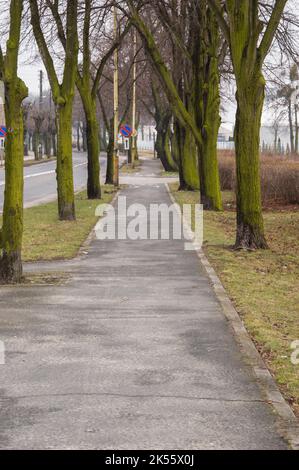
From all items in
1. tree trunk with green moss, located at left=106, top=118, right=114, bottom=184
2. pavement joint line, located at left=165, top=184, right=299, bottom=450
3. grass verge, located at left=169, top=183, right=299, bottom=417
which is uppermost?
tree trunk with green moss, located at left=106, top=118, right=114, bottom=184

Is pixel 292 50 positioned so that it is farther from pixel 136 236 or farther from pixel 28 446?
pixel 28 446

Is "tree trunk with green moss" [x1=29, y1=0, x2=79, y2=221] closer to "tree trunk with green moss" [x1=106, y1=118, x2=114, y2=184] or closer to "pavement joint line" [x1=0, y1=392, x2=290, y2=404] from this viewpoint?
"pavement joint line" [x1=0, y1=392, x2=290, y2=404]

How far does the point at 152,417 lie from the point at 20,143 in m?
6.92

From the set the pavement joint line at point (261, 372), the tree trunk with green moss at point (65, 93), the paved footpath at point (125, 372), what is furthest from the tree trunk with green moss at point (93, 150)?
the pavement joint line at point (261, 372)

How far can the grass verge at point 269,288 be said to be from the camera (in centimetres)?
790

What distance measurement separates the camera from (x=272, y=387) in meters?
6.88

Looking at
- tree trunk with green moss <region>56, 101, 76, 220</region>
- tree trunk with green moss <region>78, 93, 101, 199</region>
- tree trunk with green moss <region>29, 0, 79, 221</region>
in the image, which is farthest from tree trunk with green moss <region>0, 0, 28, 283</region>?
tree trunk with green moss <region>78, 93, 101, 199</region>

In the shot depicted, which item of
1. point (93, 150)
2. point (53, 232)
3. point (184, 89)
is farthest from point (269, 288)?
point (184, 89)

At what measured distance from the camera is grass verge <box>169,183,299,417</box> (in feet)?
25.9

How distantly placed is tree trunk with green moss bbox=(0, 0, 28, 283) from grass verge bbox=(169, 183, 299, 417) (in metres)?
2.86

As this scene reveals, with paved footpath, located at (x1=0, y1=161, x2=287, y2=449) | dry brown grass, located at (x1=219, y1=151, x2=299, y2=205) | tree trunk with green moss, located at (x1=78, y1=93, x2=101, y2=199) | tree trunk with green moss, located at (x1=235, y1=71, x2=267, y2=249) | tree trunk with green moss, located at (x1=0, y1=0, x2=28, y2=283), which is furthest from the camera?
tree trunk with green moss, located at (x1=78, y1=93, x2=101, y2=199)

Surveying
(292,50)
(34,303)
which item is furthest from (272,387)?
(292,50)

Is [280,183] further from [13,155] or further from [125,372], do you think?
[125,372]

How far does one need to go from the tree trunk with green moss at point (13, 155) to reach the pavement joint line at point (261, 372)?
2698 mm
